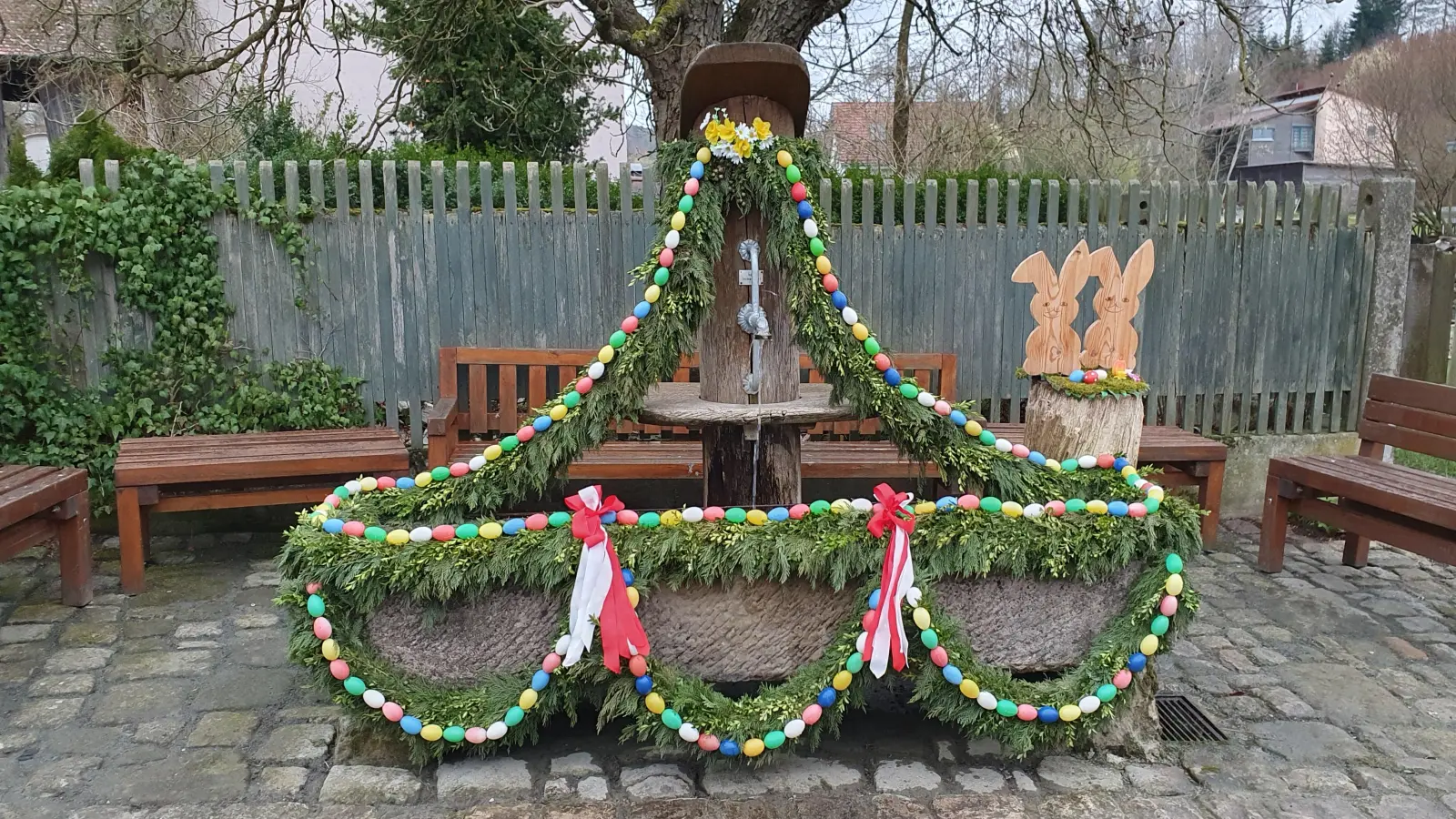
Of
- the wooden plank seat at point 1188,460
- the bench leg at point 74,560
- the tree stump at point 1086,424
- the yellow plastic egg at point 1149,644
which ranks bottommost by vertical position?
the bench leg at point 74,560

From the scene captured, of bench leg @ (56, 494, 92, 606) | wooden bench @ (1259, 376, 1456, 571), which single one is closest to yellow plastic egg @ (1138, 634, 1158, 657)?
wooden bench @ (1259, 376, 1456, 571)

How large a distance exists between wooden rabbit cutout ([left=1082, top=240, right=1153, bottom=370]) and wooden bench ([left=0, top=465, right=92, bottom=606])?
4.29 meters

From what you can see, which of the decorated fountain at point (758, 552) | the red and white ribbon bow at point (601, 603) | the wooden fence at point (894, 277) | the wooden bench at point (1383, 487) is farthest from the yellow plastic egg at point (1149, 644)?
the wooden fence at point (894, 277)

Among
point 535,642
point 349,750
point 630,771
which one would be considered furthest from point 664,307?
point 349,750

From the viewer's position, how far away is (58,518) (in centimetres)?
449

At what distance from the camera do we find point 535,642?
321 centimetres

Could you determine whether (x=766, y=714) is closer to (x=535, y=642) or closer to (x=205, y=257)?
(x=535, y=642)

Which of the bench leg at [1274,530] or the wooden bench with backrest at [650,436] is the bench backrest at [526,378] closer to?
the wooden bench with backrest at [650,436]

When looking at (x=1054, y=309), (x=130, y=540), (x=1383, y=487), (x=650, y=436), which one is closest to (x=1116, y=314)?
(x=1054, y=309)

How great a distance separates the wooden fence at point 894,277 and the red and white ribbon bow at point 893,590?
2964 mm

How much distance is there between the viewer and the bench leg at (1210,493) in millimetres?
5602

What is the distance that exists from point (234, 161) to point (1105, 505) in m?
4.80

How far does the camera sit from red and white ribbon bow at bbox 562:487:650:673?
3.04m

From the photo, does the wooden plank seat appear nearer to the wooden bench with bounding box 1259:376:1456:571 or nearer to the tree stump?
the wooden bench with bounding box 1259:376:1456:571
